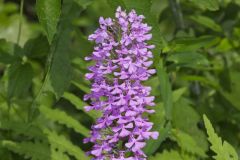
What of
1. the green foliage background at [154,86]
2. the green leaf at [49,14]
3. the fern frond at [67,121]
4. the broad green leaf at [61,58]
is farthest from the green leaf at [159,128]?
the green leaf at [49,14]

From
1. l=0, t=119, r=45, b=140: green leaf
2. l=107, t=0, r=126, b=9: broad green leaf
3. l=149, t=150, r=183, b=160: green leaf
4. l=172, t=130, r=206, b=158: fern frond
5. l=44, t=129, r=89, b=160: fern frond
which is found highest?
l=107, t=0, r=126, b=9: broad green leaf

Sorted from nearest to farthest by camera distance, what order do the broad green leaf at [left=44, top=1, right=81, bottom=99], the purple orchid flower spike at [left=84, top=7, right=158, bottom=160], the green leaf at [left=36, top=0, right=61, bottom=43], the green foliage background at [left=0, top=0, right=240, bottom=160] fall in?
the purple orchid flower spike at [left=84, top=7, right=158, bottom=160]
the green leaf at [left=36, top=0, right=61, bottom=43]
the green foliage background at [left=0, top=0, right=240, bottom=160]
the broad green leaf at [left=44, top=1, right=81, bottom=99]

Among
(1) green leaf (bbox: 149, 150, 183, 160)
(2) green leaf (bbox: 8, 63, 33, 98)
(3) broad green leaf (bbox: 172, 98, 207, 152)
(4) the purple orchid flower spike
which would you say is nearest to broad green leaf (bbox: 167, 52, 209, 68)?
(3) broad green leaf (bbox: 172, 98, 207, 152)

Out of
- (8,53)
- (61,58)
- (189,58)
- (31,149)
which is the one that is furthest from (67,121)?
(189,58)

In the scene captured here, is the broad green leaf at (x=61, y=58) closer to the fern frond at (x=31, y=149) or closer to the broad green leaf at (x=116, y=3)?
the fern frond at (x=31, y=149)

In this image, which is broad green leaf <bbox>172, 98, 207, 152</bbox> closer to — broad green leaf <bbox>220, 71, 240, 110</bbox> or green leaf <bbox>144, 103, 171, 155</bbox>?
green leaf <bbox>144, 103, 171, 155</bbox>

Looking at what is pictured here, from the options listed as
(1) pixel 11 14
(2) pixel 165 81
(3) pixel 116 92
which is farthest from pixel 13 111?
(1) pixel 11 14
